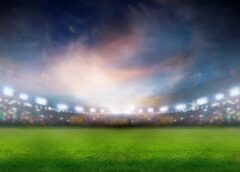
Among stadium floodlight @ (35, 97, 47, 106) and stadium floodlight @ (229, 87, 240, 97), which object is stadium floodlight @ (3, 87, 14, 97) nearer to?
stadium floodlight @ (35, 97, 47, 106)

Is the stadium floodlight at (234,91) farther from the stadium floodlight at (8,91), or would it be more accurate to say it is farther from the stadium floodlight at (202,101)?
the stadium floodlight at (8,91)

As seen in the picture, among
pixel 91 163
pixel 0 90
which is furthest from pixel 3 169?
pixel 0 90

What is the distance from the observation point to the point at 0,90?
409 feet

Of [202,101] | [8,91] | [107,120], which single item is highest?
[8,91]

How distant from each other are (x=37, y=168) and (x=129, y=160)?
5.15 meters

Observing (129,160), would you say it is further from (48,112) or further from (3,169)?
(48,112)

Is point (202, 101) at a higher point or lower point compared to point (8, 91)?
lower

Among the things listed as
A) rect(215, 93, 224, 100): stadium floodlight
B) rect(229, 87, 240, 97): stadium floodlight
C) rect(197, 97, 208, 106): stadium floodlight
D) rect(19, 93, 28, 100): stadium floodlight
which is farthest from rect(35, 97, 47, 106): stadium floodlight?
rect(229, 87, 240, 97): stadium floodlight

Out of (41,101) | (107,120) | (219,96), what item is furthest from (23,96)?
(219,96)

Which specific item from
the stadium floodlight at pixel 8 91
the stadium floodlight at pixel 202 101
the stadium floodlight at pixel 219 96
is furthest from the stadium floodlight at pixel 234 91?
the stadium floodlight at pixel 8 91

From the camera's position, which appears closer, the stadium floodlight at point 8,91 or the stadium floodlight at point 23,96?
the stadium floodlight at point 8,91

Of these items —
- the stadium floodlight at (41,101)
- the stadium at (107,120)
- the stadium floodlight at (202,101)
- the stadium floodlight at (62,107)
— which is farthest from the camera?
the stadium floodlight at (62,107)

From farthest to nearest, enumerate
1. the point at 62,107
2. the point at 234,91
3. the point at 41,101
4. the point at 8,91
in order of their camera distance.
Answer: the point at 62,107
the point at 41,101
the point at 234,91
the point at 8,91

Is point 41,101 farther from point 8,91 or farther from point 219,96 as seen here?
point 219,96
